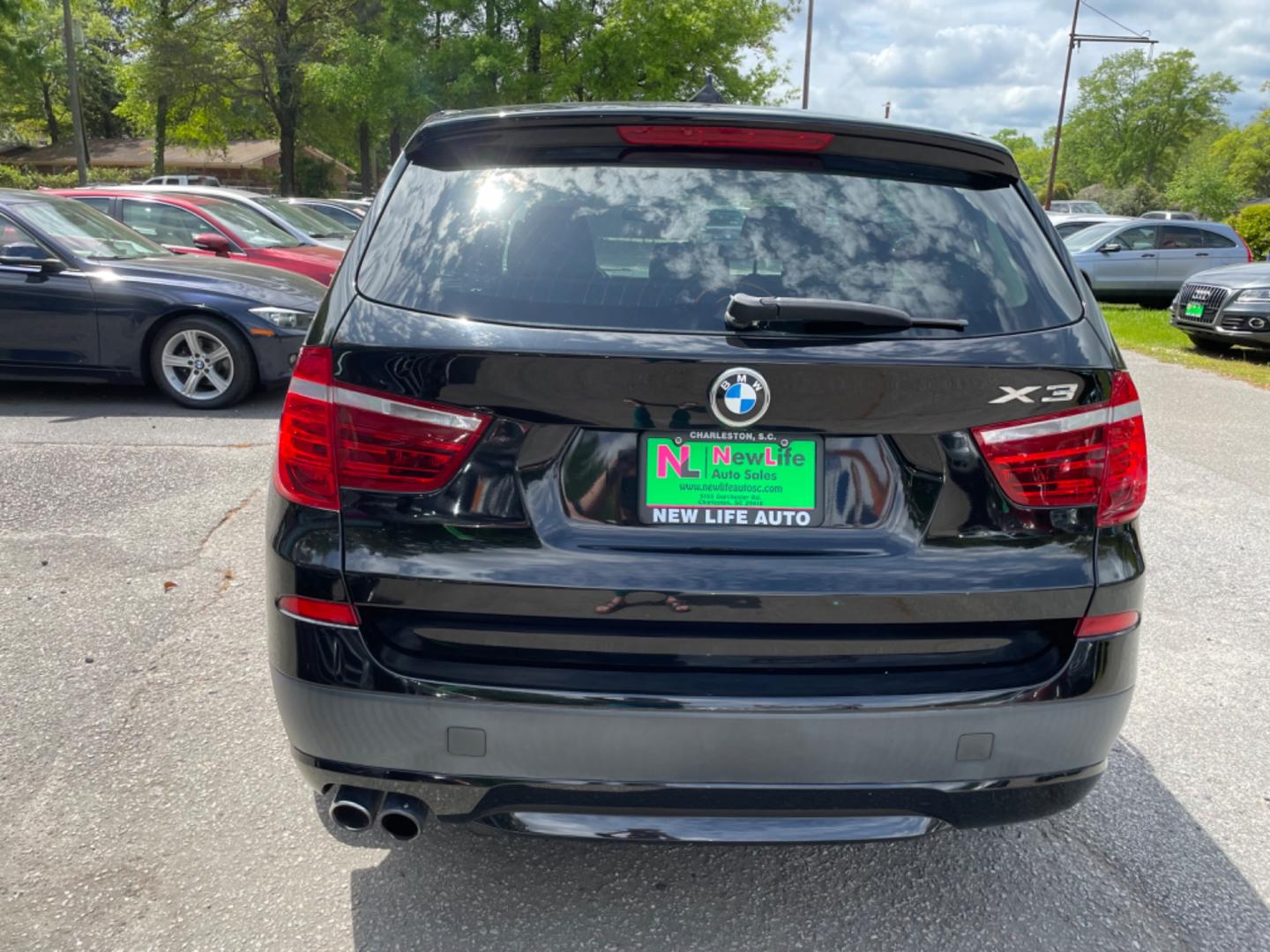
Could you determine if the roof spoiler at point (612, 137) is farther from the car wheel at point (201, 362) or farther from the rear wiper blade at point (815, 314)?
the car wheel at point (201, 362)

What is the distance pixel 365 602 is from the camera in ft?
6.77

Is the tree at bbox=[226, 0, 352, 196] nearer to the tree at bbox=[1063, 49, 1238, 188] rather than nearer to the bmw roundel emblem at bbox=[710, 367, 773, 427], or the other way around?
the bmw roundel emblem at bbox=[710, 367, 773, 427]

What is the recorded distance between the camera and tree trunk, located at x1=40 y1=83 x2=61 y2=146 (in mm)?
59281

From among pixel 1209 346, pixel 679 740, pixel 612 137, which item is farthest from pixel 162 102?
pixel 679 740

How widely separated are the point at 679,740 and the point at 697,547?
0.37m

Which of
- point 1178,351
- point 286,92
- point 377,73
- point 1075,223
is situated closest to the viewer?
point 1178,351

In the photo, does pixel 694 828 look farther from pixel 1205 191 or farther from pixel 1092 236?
pixel 1205 191

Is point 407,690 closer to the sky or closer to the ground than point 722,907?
closer to the sky

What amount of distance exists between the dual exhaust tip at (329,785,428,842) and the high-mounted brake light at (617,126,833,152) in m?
1.49

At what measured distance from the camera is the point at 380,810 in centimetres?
218

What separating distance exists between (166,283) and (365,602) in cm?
689

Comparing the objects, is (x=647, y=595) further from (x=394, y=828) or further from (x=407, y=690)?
(x=394, y=828)

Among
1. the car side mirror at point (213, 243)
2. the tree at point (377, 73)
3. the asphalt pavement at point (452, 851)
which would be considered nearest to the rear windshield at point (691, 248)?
the asphalt pavement at point (452, 851)

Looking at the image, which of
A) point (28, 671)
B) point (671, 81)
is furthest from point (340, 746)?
point (671, 81)
